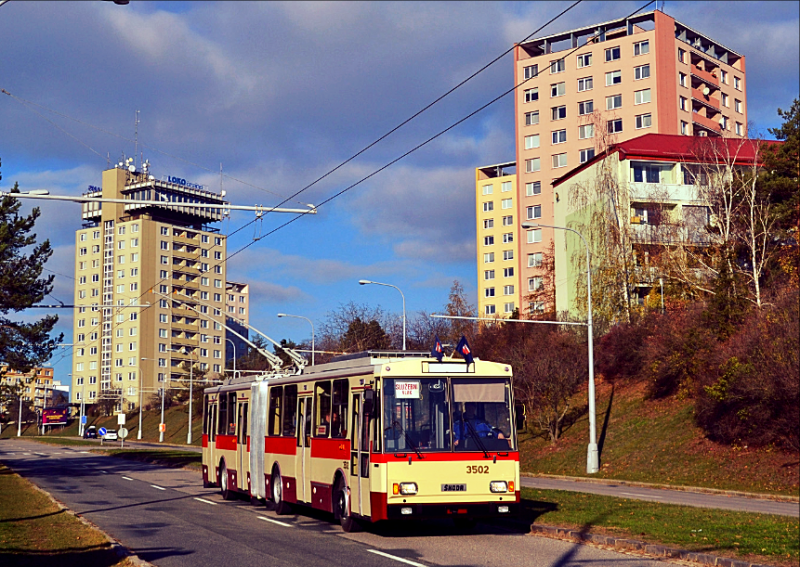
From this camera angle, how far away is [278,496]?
20906mm

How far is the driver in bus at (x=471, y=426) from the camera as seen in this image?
1599 centimetres

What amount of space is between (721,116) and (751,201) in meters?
48.2

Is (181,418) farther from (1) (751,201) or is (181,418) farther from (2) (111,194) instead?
(1) (751,201)

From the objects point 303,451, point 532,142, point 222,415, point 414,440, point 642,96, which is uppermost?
point 642,96

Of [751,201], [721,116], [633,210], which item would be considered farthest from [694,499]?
[721,116]

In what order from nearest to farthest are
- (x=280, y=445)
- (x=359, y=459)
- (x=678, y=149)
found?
(x=359, y=459) → (x=280, y=445) → (x=678, y=149)

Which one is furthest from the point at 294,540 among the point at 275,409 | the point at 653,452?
the point at 653,452

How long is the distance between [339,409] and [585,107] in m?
74.7

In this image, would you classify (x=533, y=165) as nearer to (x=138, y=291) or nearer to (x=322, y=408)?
(x=138, y=291)

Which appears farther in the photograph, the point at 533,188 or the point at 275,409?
the point at 533,188

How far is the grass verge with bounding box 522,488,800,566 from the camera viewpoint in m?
12.8

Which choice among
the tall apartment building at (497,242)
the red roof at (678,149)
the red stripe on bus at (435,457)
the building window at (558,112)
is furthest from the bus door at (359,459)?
the tall apartment building at (497,242)

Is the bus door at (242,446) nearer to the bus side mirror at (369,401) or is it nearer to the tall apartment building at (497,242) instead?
the bus side mirror at (369,401)

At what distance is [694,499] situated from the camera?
2650 centimetres
